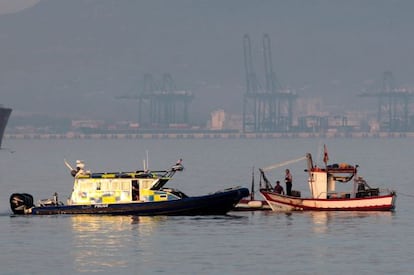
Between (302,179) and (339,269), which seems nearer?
(339,269)

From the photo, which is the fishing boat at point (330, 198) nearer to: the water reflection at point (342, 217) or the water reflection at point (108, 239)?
the water reflection at point (342, 217)

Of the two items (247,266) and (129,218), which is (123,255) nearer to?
(247,266)

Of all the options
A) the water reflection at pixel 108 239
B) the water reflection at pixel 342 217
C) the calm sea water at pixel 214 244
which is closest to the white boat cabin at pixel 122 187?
the water reflection at pixel 108 239

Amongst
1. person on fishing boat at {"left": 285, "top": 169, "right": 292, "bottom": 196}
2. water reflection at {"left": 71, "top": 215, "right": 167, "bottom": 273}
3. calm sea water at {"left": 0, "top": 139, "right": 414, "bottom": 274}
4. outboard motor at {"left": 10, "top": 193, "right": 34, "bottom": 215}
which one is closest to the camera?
calm sea water at {"left": 0, "top": 139, "right": 414, "bottom": 274}

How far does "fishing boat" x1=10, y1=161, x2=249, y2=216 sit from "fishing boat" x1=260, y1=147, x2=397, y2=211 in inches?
177

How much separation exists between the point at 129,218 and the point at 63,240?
1127 cm

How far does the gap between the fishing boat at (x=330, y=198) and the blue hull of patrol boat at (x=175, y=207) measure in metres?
4.35

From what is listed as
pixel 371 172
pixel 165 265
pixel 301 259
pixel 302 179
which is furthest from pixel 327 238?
pixel 371 172

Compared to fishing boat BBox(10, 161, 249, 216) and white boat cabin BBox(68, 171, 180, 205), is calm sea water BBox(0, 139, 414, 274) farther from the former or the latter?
white boat cabin BBox(68, 171, 180, 205)

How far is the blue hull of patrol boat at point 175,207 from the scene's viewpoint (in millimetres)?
90750

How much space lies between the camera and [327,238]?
79562 millimetres

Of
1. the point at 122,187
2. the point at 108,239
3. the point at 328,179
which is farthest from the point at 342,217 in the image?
the point at 108,239

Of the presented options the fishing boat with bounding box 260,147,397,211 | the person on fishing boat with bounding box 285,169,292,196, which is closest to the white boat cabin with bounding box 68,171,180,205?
the person on fishing boat with bounding box 285,169,292,196

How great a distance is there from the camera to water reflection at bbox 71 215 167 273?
228 ft
